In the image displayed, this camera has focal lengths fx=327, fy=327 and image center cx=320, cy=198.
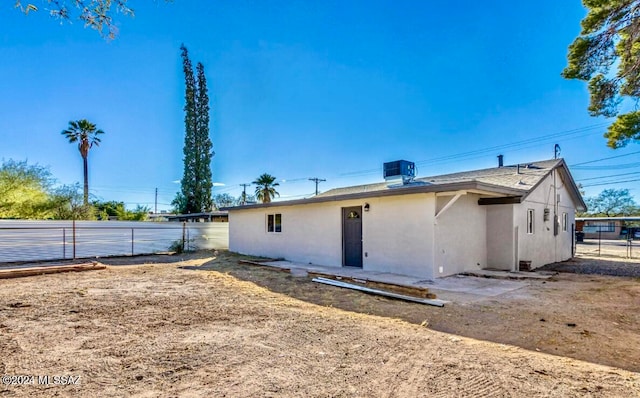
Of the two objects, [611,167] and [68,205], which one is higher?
[611,167]

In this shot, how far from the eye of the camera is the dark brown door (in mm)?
10297

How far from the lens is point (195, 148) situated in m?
28.9

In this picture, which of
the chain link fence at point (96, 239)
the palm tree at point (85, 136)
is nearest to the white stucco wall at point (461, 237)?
the chain link fence at point (96, 239)

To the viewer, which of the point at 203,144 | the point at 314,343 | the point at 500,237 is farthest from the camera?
the point at 203,144

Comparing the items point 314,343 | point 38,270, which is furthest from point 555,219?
point 38,270

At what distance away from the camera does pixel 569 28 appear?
34.6 feet

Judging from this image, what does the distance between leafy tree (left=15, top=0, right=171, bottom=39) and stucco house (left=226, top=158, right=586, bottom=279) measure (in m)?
6.86

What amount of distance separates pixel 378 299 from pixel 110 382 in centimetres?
455

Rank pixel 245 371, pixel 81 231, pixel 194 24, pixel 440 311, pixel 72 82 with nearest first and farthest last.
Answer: pixel 245 371 < pixel 440 311 < pixel 194 24 < pixel 72 82 < pixel 81 231

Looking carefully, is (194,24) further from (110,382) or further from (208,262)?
(110,382)

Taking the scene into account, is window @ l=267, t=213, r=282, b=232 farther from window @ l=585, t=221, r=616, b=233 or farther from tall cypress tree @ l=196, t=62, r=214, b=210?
window @ l=585, t=221, r=616, b=233

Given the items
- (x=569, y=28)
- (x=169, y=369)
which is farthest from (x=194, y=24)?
(x=569, y=28)

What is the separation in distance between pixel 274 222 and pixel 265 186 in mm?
16486

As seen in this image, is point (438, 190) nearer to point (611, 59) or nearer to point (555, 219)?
point (611, 59)
